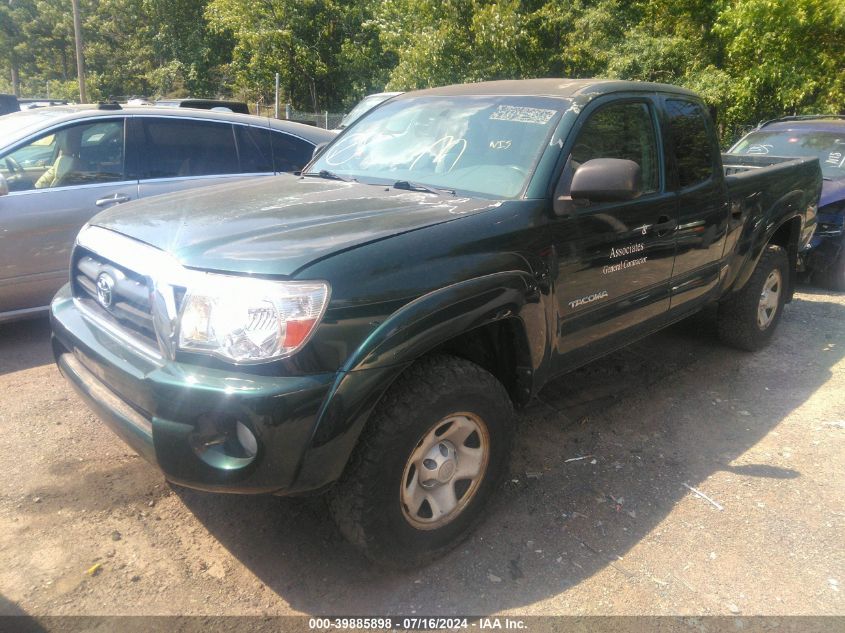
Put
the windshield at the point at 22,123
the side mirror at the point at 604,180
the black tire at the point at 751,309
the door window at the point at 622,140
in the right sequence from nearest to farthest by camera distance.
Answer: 1. the side mirror at the point at 604,180
2. the door window at the point at 622,140
3. the windshield at the point at 22,123
4. the black tire at the point at 751,309

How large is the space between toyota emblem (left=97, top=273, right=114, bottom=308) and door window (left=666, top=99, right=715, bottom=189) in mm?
3051

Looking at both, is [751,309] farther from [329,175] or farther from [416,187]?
[329,175]

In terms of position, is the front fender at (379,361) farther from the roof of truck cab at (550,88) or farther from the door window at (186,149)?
the door window at (186,149)

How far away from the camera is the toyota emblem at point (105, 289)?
8.77ft

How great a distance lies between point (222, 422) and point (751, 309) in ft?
13.8

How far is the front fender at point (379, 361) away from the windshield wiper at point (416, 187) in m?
0.68

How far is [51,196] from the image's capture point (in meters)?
4.82

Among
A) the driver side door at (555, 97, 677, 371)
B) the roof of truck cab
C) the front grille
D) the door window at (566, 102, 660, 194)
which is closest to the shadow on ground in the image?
the driver side door at (555, 97, 677, 371)

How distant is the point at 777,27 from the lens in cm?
1195

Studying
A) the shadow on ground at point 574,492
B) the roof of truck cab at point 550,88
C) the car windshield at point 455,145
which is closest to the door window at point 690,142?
the roof of truck cab at point 550,88

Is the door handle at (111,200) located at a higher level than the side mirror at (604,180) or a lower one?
lower

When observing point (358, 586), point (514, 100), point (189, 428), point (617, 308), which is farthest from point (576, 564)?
point (514, 100)

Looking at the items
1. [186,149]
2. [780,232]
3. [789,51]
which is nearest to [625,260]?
[780,232]

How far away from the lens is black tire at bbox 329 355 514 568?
2383 millimetres
